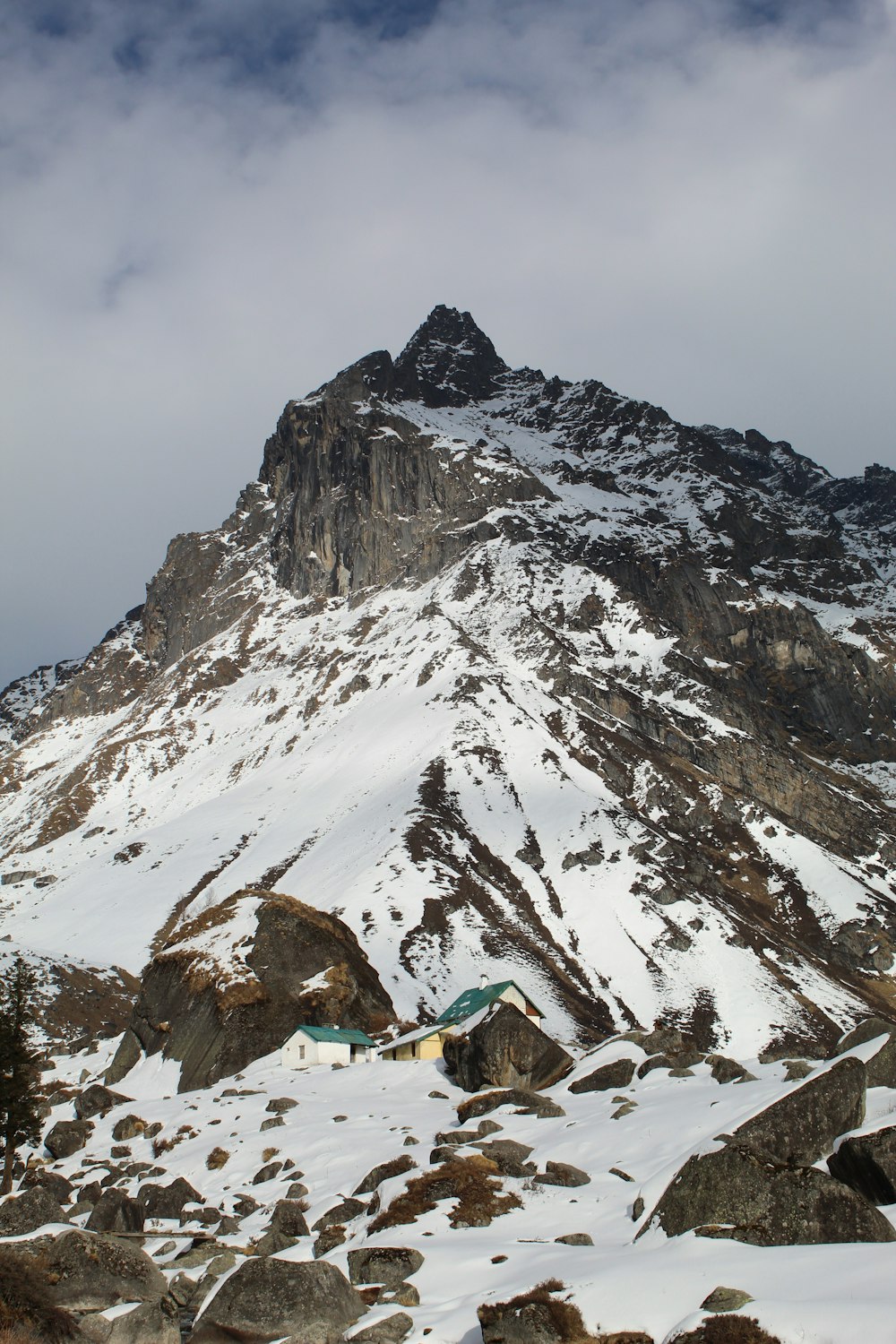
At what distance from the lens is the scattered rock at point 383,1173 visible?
28.4 meters

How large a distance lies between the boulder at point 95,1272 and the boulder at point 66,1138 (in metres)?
24.3

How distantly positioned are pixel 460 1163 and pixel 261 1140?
1369cm

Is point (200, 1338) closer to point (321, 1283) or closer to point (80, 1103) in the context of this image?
point (321, 1283)

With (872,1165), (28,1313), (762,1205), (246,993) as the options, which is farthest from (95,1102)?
(872,1165)

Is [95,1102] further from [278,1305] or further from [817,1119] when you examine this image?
[817,1119]

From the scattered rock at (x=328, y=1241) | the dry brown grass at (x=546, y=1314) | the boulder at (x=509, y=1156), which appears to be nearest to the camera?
the dry brown grass at (x=546, y=1314)

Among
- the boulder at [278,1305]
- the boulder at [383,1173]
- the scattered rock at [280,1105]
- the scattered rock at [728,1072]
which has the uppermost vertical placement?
the scattered rock at [280,1105]

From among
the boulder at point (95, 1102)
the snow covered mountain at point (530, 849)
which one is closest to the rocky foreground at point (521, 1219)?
the boulder at point (95, 1102)

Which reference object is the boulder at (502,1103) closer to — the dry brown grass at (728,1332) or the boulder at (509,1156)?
the boulder at (509,1156)

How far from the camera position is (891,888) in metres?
147

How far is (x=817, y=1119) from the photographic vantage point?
2116cm

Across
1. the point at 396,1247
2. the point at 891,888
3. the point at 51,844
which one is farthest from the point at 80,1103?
the point at 51,844

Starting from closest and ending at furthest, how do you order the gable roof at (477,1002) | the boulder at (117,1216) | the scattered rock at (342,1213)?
the scattered rock at (342,1213), the boulder at (117,1216), the gable roof at (477,1002)

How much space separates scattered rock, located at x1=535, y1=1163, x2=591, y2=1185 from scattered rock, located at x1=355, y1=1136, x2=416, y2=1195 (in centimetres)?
520
